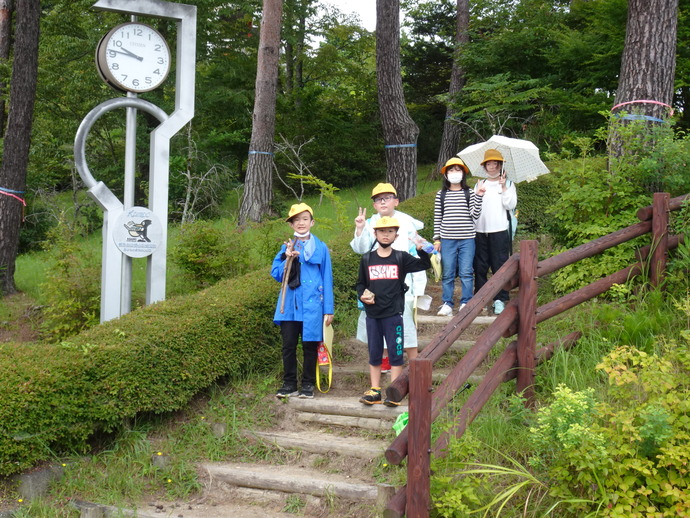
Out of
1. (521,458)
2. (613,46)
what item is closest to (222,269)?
(521,458)

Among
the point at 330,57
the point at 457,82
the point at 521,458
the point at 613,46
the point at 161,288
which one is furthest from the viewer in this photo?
the point at 330,57

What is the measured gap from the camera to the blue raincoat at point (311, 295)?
584 centimetres

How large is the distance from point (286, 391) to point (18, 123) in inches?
257

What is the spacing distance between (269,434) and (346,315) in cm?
232

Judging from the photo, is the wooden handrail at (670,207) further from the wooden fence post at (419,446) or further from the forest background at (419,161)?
the wooden fence post at (419,446)

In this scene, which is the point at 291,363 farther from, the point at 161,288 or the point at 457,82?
the point at 457,82

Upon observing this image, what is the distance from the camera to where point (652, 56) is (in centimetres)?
770

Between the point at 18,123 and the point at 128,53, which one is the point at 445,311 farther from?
the point at 18,123

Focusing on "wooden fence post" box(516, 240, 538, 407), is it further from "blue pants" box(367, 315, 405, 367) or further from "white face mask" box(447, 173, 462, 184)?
"white face mask" box(447, 173, 462, 184)

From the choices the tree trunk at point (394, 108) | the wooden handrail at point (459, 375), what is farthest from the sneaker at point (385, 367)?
the tree trunk at point (394, 108)

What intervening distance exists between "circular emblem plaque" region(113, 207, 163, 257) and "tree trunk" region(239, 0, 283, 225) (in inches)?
244

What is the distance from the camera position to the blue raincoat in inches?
230

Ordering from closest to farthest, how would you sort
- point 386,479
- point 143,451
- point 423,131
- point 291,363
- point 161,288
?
point 386,479
point 143,451
point 291,363
point 161,288
point 423,131

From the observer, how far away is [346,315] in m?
7.63
